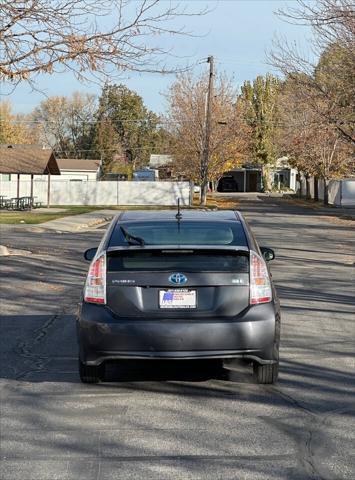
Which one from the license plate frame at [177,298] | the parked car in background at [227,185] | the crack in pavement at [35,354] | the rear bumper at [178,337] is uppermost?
the parked car in background at [227,185]

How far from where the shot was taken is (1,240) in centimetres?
2439

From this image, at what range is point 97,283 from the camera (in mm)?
6715

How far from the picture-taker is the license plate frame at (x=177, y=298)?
260 inches

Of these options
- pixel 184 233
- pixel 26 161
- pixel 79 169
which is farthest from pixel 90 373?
pixel 79 169

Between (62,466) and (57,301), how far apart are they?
24.5ft

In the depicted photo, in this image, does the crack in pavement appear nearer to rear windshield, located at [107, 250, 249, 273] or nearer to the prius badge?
rear windshield, located at [107, 250, 249, 273]

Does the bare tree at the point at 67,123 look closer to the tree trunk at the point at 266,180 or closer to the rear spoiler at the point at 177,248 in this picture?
the tree trunk at the point at 266,180

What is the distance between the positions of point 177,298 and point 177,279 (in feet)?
0.54

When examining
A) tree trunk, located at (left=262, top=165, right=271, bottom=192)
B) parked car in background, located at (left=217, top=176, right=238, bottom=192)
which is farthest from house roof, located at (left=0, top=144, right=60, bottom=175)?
parked car in background, located at (left=217, top=176, right=238, bottom=192)

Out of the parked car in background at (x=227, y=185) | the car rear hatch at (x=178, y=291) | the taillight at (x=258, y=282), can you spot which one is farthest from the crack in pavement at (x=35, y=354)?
the parked car in background at (x=227, y=185)

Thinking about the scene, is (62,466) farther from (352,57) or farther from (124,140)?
(124,140)

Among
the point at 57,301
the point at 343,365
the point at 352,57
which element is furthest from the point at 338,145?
the point at 343,365

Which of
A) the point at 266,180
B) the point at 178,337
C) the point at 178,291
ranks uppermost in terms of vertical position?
the point at 266,180

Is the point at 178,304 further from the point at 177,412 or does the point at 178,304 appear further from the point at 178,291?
the point at 177,412
